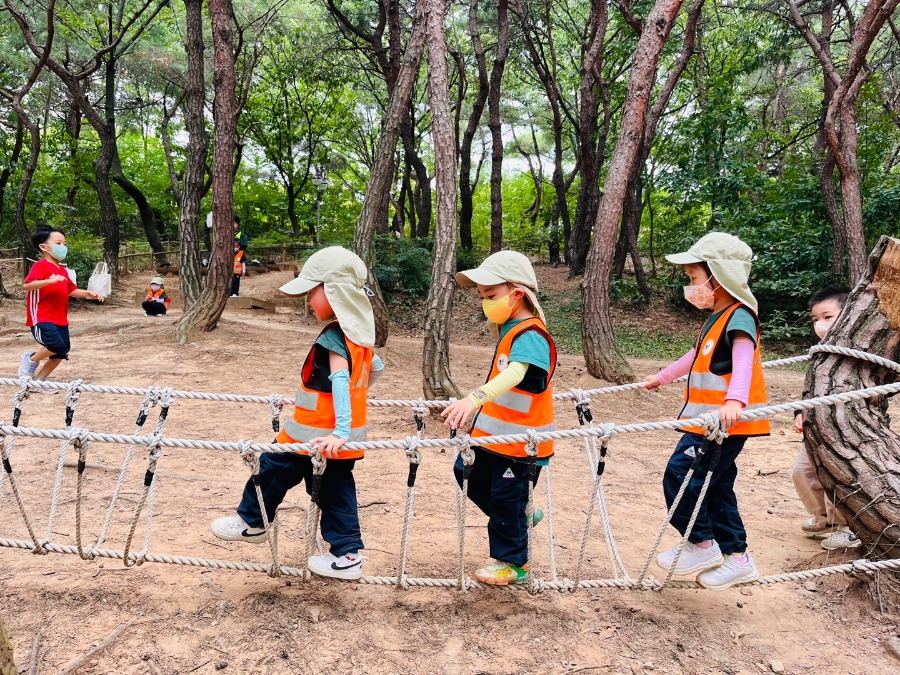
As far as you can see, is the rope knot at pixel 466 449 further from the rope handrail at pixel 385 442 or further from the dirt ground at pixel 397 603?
the dirt ground at pixel 397 603

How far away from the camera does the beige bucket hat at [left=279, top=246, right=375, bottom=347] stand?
2346 mm

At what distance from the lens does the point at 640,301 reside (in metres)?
12.9

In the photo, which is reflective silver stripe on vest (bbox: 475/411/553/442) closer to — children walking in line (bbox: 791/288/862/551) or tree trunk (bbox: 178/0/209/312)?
children walking in line (bbox: 791/288/862/551)

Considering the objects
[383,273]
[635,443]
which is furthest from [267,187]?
[635,443]

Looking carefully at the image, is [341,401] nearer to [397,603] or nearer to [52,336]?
[397,603]

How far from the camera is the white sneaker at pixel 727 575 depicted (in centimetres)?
249

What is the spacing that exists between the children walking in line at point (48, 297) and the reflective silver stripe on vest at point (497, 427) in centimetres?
398

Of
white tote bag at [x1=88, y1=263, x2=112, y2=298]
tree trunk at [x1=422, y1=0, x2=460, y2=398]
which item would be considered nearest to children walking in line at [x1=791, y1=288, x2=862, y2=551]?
tree trunk at [x1=422, y1=0, x2=460, y2=398]

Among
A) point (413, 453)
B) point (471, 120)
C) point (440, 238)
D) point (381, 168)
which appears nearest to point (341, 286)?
point (413, 453)

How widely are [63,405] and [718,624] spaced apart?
5128 millimetres

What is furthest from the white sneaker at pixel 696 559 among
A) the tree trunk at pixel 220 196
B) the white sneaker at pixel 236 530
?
the tree trunk at pixel 220 196

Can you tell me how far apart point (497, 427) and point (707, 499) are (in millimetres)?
897

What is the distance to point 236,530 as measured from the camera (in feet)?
8.30

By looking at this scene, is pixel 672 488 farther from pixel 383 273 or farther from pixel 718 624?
pixel 383 273
